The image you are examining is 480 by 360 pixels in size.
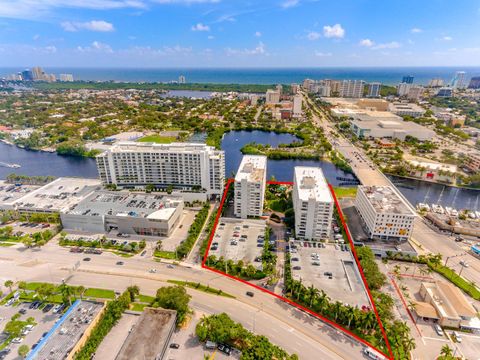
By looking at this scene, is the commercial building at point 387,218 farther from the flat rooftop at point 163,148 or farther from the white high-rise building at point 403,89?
the white high-rise building at point 403,89

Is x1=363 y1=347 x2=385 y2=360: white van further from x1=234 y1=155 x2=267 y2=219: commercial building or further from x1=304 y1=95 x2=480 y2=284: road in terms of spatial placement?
x1=234 y1=155 x2=267 y2=219: commercial building

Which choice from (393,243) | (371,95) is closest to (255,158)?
(393,243)

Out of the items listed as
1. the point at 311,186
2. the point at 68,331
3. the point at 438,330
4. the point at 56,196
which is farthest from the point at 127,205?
the point at 438,330

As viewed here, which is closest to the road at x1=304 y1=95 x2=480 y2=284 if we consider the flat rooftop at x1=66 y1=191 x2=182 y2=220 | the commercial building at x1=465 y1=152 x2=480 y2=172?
the commercial building at x1=465 y1=152 x2=480 y2=172

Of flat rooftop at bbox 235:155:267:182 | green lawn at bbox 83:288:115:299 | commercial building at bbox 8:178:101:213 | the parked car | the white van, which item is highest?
flat rooftop at bbox 235:155:267:182

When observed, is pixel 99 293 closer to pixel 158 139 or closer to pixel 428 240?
pixel 428 240

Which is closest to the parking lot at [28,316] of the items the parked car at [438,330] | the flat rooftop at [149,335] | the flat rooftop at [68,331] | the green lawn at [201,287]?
the flat rooftop at [68,331]
